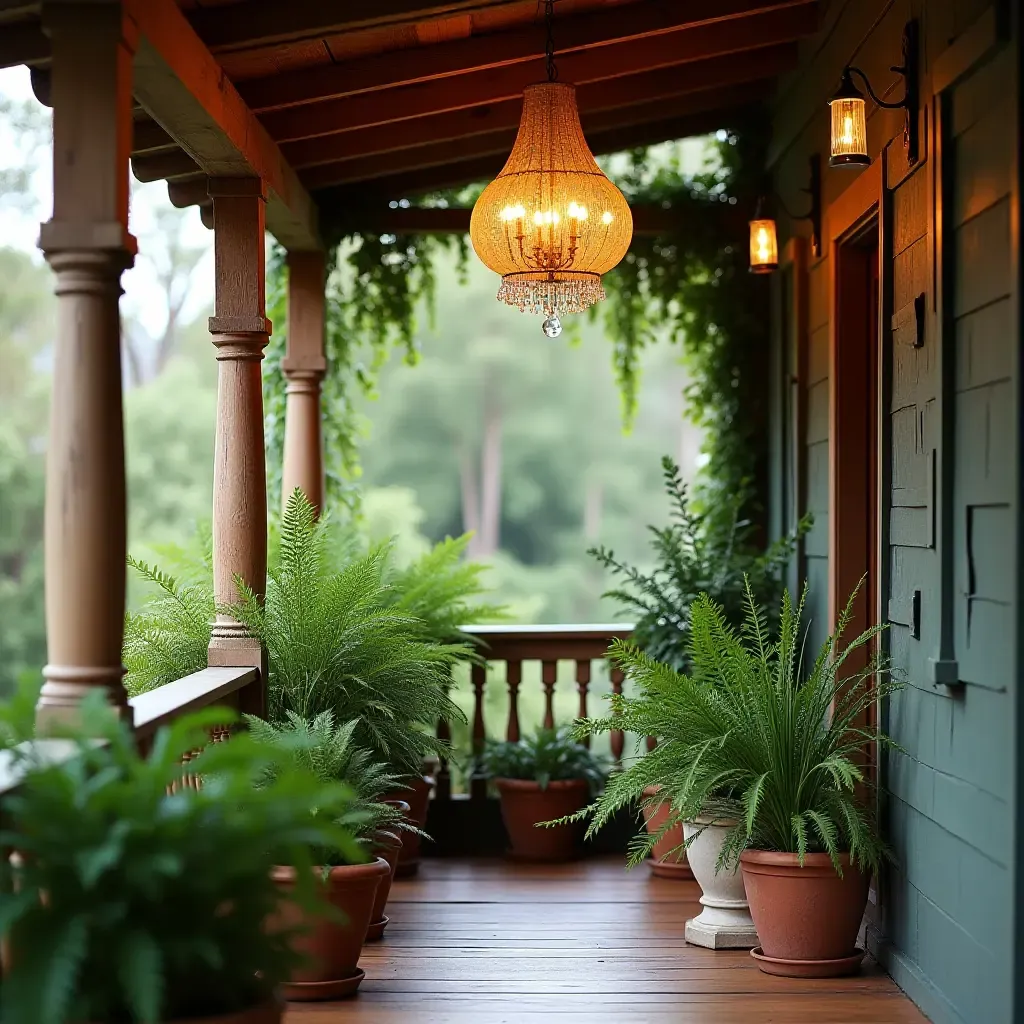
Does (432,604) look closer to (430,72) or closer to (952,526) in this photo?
(430,72)

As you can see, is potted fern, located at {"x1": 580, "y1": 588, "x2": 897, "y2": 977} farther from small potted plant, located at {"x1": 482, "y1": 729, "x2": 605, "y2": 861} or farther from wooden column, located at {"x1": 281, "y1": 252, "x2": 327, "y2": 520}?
wooden column, located at {"x1": 281, "y1": 252, "x2": 327, "y2": 520}

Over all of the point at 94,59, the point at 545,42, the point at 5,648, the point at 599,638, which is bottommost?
the point at 5,648

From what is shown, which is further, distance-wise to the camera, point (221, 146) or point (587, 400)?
point (587, 400)

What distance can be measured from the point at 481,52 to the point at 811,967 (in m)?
2.93

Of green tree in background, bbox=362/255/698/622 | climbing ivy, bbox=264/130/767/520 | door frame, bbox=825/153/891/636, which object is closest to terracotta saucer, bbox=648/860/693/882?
door frame, bbox=825/153/891/636

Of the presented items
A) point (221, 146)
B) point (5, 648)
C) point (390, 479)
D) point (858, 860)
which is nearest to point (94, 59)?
point (221, 146)

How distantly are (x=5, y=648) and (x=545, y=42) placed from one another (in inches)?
448

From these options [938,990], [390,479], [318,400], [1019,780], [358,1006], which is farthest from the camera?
[390,479]

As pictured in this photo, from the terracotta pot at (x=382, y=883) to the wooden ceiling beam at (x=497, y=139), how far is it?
101 inches

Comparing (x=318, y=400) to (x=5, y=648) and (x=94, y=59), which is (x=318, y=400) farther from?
(x=5, y=648)

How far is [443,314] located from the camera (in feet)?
61.5

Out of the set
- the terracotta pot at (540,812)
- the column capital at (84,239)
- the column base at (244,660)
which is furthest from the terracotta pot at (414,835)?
the column capital at (84,239)

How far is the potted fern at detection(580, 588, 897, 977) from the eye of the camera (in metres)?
→ 3.77

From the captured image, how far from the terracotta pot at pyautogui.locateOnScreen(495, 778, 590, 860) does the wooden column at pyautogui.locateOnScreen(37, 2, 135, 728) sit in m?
2.81
